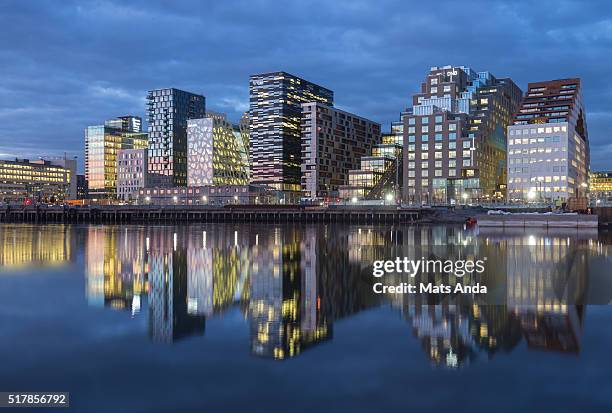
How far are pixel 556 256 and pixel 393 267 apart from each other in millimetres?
12694

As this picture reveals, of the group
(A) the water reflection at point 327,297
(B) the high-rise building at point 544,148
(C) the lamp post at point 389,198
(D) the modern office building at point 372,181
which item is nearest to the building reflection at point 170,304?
(A) the water reflection at point 327,297

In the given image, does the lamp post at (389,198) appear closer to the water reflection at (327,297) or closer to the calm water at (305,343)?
the water reflection at (327,297)

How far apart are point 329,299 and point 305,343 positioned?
668 cm

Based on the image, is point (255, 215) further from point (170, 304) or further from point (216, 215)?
point (170, 304)

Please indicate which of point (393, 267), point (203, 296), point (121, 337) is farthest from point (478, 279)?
point (121, 337)

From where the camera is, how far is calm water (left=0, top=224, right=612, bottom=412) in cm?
1209

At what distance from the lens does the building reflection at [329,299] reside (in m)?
16.4

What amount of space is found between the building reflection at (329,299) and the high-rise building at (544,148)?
428 ft

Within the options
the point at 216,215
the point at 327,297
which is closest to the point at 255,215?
the point at 216,215

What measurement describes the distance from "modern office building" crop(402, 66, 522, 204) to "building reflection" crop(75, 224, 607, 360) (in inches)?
4937

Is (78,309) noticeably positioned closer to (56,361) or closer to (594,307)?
(56,361)

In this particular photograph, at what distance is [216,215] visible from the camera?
448 feet

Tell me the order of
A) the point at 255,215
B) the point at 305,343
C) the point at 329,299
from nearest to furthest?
the point at 305,343 < the point at 329,299 < the point at 255,215

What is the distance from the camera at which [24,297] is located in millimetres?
24984
